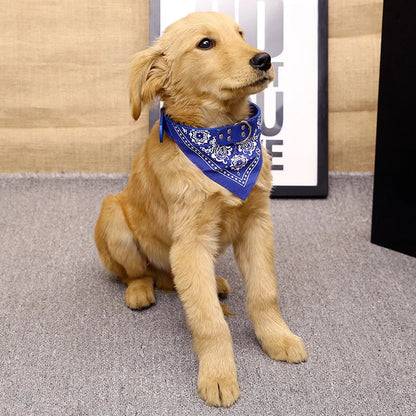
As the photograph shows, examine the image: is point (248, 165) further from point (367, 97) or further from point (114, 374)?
point (367, 97)

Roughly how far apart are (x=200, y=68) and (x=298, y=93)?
1.39m

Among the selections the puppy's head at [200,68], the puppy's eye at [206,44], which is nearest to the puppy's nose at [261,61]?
the puppy's head at [200,68]

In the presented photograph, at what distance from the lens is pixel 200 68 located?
155 centimetres

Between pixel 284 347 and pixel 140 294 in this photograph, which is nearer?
pixel 284 347

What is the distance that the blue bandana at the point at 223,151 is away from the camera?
5.24ft

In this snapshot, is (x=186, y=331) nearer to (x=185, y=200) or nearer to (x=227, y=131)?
(x=185, y=200)

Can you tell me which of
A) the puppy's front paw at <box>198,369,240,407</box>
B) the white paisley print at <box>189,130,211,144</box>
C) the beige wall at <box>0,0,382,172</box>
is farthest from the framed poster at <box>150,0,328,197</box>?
the puppy's front paw at <box>198,369,240,407</box>

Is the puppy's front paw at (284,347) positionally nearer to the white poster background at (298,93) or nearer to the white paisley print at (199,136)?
the white paisley print at (199,136)

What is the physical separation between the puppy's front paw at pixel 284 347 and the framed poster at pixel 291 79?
1.31 metres

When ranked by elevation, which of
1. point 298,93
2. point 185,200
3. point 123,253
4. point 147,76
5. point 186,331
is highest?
point 147,76

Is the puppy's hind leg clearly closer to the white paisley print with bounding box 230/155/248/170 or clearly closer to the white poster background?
the white paisley print with bounding box 230/155/248/170

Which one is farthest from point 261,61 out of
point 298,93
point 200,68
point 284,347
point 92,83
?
point 92,83

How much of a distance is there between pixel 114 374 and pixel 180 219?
1.46ft

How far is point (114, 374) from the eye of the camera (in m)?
1.55
